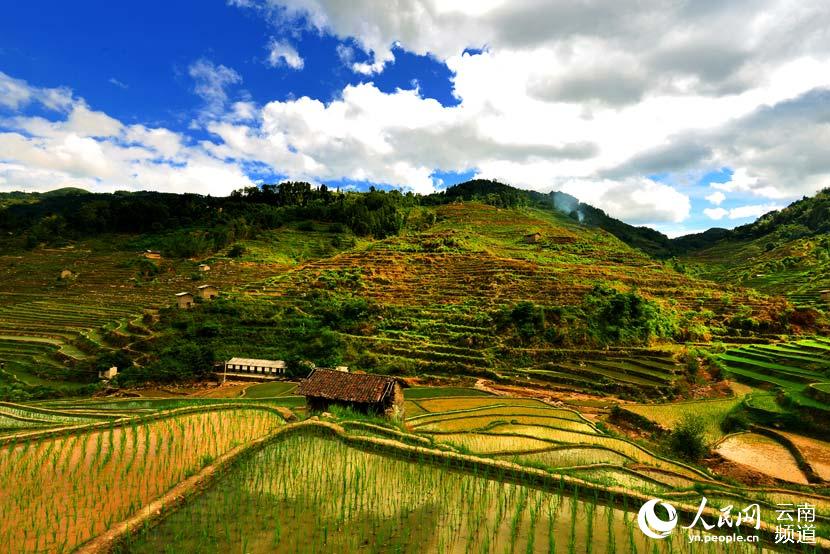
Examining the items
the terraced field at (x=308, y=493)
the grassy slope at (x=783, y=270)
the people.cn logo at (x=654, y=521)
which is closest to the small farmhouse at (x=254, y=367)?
the terraced field at (x=308, y=493)

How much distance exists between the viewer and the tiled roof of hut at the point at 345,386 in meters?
15.2

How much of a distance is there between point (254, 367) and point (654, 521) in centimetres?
2632

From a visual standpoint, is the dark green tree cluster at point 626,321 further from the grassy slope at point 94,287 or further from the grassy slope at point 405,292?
the grassy slope at point 94,287

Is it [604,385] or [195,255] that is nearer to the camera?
[604,385]

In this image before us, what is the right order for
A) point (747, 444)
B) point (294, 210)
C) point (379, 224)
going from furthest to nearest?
point (294, 210) → point (379, 224) → point (747, 444)

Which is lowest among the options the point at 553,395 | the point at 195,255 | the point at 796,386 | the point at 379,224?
the point at 553,395

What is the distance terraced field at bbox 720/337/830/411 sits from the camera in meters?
18.2

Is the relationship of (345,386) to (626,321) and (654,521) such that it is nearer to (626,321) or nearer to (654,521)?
(654,521)

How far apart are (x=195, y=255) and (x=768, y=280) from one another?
88.1 m

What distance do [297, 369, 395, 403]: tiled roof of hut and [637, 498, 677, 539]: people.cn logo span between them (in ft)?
34.2

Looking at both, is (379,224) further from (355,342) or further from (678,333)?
(678,333)

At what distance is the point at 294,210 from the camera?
83.1 meters

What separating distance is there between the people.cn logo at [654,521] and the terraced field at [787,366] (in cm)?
1627

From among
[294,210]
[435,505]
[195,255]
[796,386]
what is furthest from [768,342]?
[294,210]
